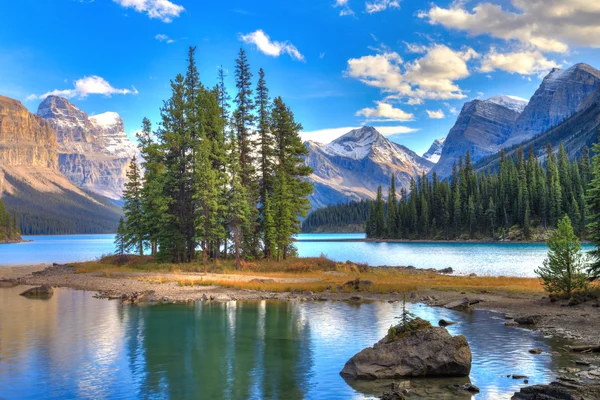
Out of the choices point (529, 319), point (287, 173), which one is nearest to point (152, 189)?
point (287, 173)

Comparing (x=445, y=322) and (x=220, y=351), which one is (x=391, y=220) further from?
(x=220, y=351)

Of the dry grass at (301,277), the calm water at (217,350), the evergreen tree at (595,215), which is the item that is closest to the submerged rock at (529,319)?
the calm water at (217,350)

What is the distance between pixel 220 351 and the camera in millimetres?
23156

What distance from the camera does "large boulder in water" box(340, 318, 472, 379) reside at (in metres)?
18.0

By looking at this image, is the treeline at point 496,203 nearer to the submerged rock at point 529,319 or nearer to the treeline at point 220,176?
the treeline at point 220,176

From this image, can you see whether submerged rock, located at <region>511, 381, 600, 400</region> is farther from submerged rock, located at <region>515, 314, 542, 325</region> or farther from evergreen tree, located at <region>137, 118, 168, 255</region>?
evergreen tree, located at <region>137, 118, 168, 255</region>

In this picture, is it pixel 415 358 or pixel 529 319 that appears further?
pixel 529 319

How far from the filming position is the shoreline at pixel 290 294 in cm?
2759

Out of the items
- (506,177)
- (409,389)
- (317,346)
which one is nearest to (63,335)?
(317,346)

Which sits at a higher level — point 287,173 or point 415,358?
point 287,173

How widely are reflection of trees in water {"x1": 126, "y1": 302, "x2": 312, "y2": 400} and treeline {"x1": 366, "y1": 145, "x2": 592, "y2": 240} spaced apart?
126m

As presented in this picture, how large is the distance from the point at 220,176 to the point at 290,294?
2265cm

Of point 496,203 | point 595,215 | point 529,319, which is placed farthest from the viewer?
point 496,203

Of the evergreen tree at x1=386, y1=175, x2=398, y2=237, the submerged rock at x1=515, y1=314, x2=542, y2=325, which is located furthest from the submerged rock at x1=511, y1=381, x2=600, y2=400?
the evergreen tree at x1=386, y1=175, x2=398, y2=237
